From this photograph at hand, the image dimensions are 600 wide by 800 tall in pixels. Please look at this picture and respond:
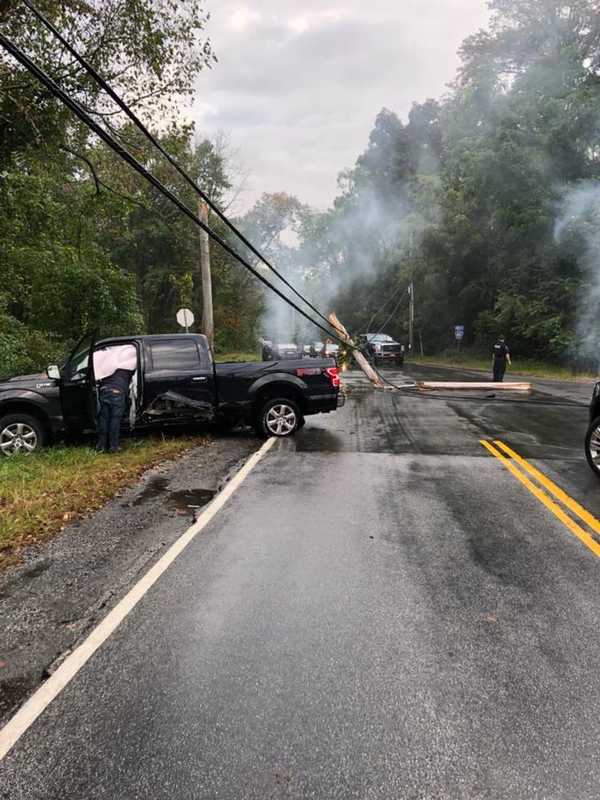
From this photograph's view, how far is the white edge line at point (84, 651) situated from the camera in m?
2.64

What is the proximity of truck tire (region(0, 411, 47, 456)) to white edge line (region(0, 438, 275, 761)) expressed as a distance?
4.00m

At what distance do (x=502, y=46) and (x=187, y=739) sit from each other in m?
41.5

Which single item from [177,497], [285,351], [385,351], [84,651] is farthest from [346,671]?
[385,351]

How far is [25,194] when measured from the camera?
14.3 m

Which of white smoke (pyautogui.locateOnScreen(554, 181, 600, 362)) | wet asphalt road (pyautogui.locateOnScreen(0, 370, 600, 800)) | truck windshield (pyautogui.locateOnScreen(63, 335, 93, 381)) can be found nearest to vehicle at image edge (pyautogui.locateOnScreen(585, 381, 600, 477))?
wet asphalt road (pyautogui.locateOnScreen(0, 370, 600, 800))

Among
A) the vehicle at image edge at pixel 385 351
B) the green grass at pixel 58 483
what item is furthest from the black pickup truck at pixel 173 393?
the vehicle at image edge at pixel 385 351

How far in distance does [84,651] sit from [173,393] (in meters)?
6.10

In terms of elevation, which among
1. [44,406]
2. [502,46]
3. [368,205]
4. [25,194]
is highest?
[502,46]

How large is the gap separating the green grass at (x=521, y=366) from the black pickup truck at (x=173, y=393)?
1893 cm

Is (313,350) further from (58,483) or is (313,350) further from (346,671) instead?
(346,671)

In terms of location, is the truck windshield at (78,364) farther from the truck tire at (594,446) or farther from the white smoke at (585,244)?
the white smoke at (585,244)

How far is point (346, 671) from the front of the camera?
308 cm

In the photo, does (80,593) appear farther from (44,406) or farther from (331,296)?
(331,296)

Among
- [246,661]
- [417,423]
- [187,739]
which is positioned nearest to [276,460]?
[417,423]
